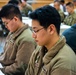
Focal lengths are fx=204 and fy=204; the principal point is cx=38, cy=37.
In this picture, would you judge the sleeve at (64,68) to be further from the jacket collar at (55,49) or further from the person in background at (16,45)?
the person in background at (16,45)

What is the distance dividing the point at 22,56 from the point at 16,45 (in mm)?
141

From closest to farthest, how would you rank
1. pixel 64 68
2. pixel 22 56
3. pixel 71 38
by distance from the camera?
pixel 64 68, pixel 71 38, pixel 22 56

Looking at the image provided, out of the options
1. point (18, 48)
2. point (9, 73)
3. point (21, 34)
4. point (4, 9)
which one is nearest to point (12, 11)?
point (4, 9)

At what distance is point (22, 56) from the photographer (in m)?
1.85

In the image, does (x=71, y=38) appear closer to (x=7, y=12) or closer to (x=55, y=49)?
(x=55, y=49)

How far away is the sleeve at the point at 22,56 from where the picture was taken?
185 centimetres

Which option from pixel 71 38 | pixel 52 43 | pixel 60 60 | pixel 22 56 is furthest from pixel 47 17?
pixel 22 56

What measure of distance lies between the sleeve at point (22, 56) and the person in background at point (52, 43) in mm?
520

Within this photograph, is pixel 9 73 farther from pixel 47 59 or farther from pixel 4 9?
pixel 47 59

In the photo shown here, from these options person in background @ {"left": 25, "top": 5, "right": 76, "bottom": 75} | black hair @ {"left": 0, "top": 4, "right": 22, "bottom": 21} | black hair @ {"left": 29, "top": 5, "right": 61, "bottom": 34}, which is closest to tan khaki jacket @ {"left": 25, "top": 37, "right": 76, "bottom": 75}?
person in background @ {"left": 25, "top": 5, "right": 76, "bottom": 75}

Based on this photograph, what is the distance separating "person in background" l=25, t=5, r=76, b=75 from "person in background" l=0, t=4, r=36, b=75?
53 centimetres

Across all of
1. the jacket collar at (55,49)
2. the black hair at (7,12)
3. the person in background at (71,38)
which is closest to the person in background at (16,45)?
the black hair at (7,12)

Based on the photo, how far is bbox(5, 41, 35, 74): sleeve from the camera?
1.85 m

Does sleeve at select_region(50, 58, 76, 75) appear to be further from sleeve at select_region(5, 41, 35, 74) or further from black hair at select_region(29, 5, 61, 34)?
sleeve at select_region(5, 41, 35, 74)
